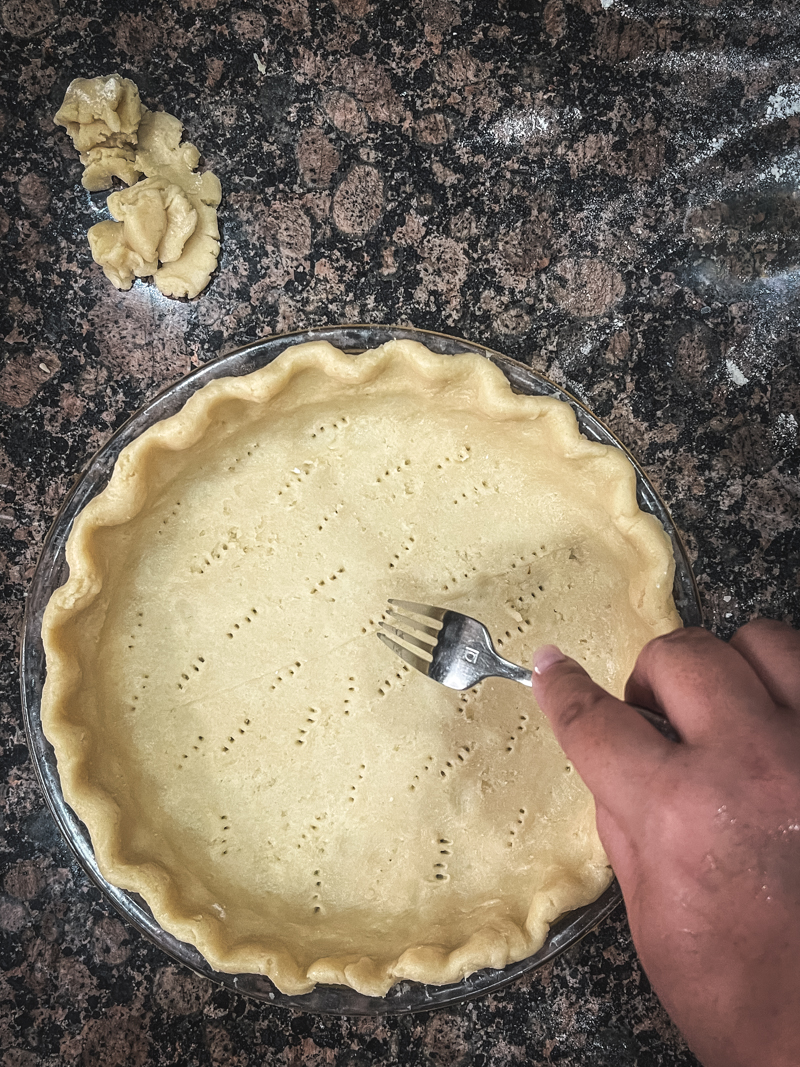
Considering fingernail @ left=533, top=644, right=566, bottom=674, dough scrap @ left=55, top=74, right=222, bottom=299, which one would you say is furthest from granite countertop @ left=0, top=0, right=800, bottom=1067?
fingernail @ left=533, top=644, right=566, bottom=674

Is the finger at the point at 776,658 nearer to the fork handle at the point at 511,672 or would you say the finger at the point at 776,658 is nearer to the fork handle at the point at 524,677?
the fork handle at the point at 524,677

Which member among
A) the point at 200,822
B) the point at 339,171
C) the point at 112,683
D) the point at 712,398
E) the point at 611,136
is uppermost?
the point at 611,136

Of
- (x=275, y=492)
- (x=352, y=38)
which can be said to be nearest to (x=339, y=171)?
(x=352, y=38)

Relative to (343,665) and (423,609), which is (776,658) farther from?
(343,665)

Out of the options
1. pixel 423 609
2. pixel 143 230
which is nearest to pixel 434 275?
pixel 143 230

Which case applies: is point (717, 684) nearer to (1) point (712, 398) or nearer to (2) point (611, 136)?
(1) point (712, 398)

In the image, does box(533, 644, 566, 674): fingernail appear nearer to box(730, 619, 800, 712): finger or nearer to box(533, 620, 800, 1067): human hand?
box(533, 620, 800, 1067): human hand

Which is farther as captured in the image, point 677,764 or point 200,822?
point 200,822

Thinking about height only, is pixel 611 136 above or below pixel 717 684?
above
